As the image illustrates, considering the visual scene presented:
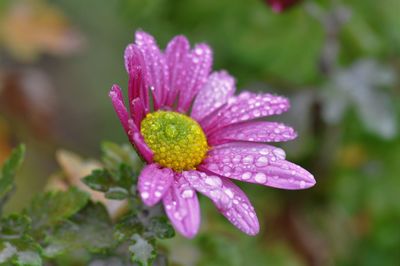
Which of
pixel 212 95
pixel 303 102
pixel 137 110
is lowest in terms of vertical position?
pixel 137 110

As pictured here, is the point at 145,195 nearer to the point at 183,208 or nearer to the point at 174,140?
the point at 183,208

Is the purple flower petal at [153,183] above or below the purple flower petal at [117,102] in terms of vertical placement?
below

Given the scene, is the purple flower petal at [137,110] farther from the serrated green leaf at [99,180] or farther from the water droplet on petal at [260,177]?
the water droplet on petal at [260,177]

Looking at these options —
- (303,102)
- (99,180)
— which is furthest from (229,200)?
(303,102)

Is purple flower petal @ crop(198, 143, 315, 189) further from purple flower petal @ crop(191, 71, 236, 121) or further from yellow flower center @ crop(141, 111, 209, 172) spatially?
purple flower petal @ crop(191, 71, 236, 121)

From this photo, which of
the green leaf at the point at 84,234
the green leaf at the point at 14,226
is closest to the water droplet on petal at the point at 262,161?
the green leaf at the point at 84,234

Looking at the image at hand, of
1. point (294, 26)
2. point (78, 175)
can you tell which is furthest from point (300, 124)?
point (78, 175)

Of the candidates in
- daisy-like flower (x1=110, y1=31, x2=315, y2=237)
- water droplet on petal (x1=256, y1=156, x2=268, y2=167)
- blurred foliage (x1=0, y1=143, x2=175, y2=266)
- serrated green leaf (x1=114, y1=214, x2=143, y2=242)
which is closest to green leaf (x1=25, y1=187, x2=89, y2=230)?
blurred foliage (x1=0, y1=143, x2=175, y2=266)
